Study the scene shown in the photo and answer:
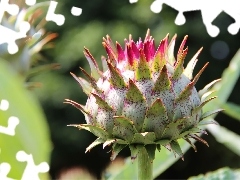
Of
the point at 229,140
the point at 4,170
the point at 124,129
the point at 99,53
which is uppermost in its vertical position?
the point at 124,129

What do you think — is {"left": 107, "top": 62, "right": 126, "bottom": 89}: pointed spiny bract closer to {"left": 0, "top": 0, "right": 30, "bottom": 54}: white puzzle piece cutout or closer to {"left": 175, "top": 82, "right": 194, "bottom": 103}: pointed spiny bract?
{"left": 175, "top": 82, "right": 194, "bottom": 103}: pointed spiny bract

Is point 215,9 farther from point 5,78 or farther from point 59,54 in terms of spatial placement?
point 59,54

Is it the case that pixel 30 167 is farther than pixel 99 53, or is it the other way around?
pixel 99 53

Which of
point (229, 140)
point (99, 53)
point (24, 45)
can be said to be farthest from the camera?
point (99, 53)

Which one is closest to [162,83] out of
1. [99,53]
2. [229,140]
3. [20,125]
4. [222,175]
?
[20,125]

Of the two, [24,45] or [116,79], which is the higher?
[116,79]

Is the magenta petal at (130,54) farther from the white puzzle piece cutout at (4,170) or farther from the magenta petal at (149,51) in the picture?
the white puzzle piece cutout at (4,170)

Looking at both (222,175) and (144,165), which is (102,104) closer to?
(144,165)

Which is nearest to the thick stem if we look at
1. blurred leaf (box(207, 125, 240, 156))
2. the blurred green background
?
blurred leaf (box(207, 125, 240, 156))
